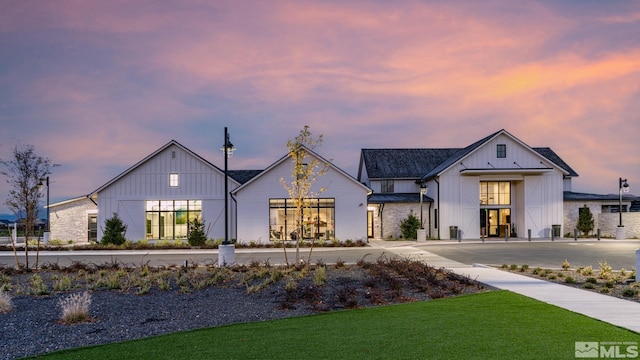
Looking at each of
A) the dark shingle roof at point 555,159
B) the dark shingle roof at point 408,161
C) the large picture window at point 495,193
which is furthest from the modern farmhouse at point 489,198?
the dark shingle roof at point 555,159

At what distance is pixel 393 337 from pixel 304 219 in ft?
78.8

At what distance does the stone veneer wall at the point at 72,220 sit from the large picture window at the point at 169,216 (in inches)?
206

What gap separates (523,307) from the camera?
9.91 m

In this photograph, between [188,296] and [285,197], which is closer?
[188,296]

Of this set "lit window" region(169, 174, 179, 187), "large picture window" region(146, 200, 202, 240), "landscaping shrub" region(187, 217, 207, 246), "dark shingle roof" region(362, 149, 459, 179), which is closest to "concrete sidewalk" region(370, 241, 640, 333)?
"landscaping shrub" region(187, 217, 207, 246)

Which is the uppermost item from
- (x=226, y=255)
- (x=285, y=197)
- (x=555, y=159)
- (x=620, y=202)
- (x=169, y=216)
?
(x=555, y=159)

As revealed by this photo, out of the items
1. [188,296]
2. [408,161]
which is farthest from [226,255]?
[408,161]

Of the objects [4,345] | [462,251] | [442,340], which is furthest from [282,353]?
[462,251]

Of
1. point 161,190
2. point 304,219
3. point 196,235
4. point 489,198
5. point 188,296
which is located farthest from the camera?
point 489,198

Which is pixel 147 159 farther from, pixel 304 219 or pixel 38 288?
pixel 38 288

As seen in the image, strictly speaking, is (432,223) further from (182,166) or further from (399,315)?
(399,315)

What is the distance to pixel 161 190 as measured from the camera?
3244cm

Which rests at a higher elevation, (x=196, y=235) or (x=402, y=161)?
(x=402, y=161)

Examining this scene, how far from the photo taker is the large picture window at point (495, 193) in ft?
120
